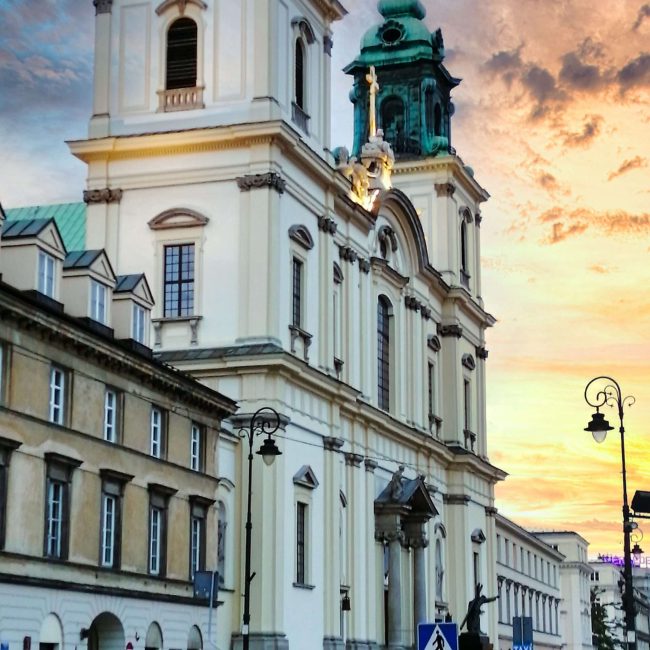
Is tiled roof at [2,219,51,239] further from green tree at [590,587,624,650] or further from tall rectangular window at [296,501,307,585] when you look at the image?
green tree at [590,587,624,650]

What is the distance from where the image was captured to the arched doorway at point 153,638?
36.5 meters

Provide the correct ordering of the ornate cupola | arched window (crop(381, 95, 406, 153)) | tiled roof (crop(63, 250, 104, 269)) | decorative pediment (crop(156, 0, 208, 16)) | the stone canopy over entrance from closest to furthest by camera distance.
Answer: tiled roof (crop(63, 250, 104, 269)) → decorative pediment (crop(156, 0, 208, 16)) → the stone canopy over entrance → the ornate cupola → arched window (crop(381, 95, 406, 153))

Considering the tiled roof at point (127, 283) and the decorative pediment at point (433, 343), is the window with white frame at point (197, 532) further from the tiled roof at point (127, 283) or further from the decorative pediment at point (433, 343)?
the decorative pediment at point (433, 343)

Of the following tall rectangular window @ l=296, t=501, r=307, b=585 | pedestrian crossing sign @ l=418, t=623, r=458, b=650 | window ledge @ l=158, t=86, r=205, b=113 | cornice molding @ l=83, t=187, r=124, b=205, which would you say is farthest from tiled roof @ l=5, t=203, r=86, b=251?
pedestrian crossing sign @ l=418, t=623, r=458, b=650

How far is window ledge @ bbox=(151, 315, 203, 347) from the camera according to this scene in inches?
1914

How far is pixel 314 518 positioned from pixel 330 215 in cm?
1028

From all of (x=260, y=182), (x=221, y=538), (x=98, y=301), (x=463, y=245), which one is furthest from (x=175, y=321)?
(x=463, y=245)

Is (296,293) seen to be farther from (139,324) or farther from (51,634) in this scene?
(51,634)

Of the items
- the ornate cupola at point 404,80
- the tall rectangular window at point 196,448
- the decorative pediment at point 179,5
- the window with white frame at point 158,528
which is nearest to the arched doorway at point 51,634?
the window with white frame at point 158,528

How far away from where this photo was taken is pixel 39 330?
3222cm

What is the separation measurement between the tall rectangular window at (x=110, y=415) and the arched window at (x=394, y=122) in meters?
38.9

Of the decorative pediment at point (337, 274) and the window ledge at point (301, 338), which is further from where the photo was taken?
the decorative pediment at point (337, 274)

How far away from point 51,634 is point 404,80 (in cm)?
4546

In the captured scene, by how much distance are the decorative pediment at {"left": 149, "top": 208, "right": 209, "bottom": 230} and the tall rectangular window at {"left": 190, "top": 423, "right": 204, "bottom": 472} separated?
10301mm
